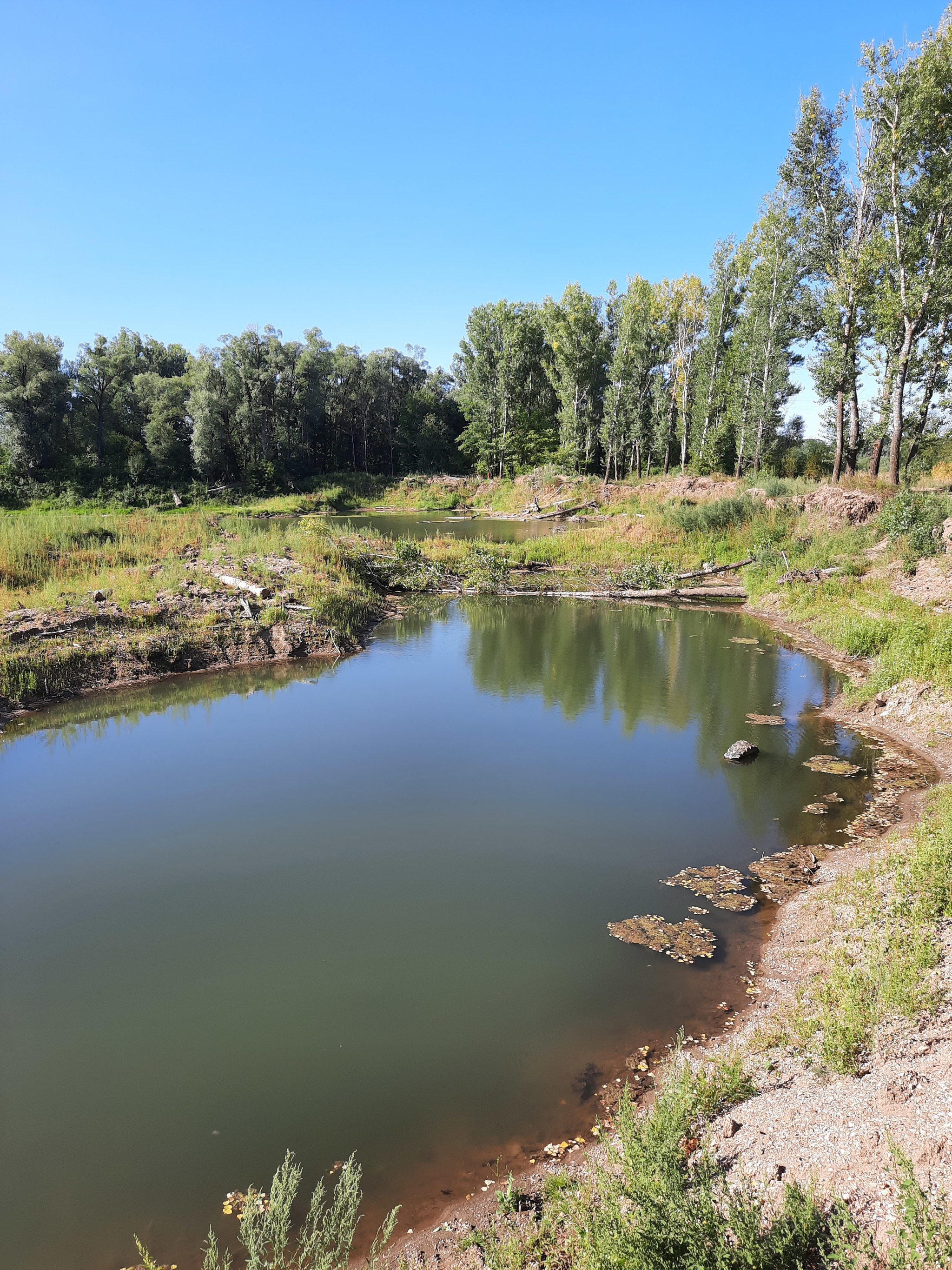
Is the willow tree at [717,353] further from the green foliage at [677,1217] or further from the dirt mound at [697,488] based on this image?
the green foliage at [677,1217]

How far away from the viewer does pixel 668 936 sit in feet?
22.5

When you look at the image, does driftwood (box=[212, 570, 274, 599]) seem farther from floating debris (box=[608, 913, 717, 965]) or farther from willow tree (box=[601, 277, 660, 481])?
willow tree (box=[601, 277, 660, 481])

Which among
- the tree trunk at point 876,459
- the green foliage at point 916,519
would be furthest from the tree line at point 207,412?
the green foliage at point 916,519

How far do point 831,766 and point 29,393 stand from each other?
177 ft

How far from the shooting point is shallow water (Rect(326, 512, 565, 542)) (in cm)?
3691

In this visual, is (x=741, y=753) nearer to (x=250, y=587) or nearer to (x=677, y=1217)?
(x=677, y=1217)

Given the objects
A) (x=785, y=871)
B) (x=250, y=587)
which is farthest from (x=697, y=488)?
(x=785, y=871)

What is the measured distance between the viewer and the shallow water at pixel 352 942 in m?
4.82

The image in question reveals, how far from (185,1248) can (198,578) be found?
54.3ft

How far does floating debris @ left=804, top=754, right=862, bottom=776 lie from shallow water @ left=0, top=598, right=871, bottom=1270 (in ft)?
0.69

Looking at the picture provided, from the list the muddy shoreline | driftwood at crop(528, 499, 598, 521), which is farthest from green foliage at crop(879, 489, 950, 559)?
driftwood at crop(528, 499, 598, 521)

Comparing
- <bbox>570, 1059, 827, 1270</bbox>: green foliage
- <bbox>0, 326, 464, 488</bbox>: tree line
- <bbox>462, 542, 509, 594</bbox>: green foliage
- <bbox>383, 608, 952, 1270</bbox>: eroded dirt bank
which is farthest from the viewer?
<bbox>0, 326, 464, 488</bbox>: tree line

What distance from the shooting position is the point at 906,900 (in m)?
6.05

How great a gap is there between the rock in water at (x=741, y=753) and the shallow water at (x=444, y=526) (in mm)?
21335
